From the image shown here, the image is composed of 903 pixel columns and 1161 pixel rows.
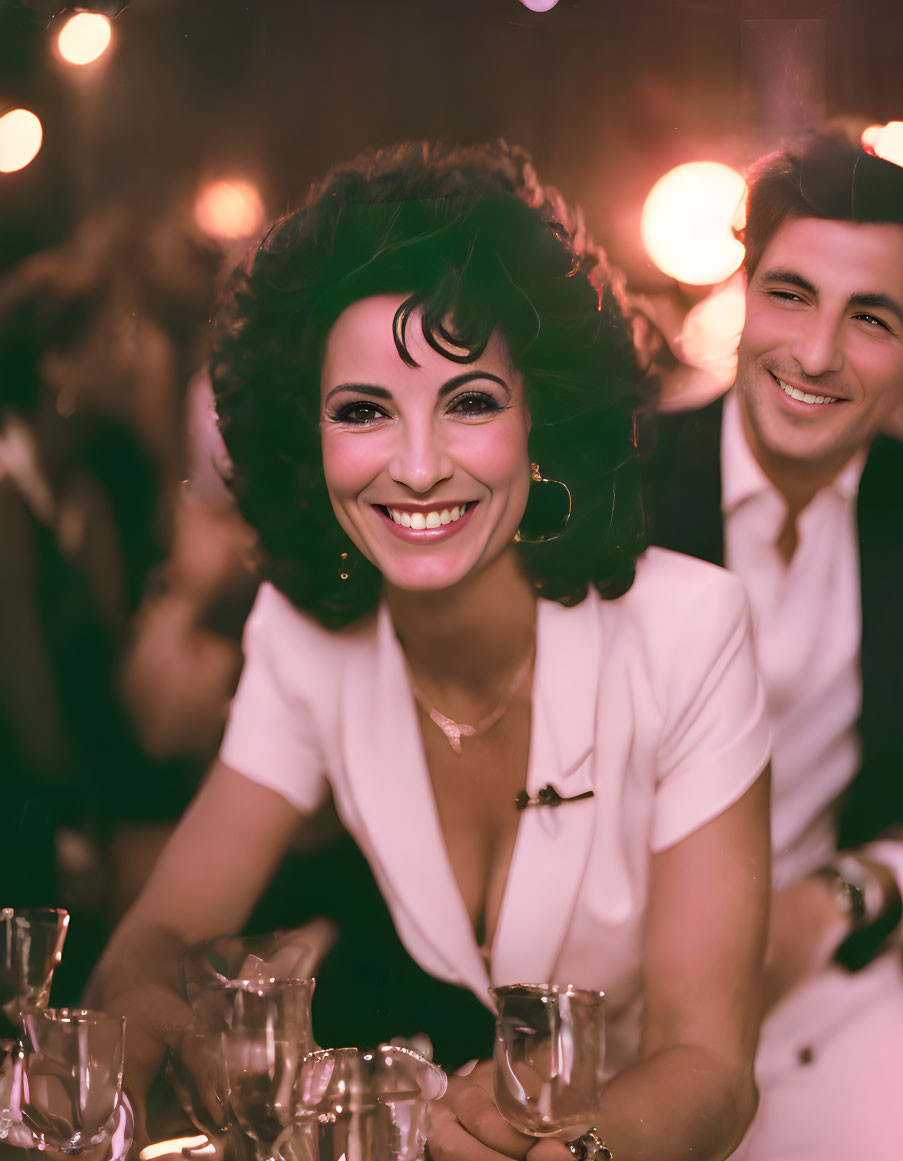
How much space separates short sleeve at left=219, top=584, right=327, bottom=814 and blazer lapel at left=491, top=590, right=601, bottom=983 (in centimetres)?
29

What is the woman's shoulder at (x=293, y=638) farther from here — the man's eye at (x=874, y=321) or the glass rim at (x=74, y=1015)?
the man's eye at (x=874, y=321)

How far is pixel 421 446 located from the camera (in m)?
1.37

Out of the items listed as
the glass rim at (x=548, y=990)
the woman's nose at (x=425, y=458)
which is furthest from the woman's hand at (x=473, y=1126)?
the woman's nose at (x=425, y=458)

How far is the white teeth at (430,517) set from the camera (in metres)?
1.40

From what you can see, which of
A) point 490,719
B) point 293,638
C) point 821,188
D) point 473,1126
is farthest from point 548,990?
point 821,188

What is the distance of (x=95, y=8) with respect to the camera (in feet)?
4.98

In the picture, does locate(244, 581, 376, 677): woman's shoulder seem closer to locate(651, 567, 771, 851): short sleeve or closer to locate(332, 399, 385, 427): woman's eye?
locate(332, 399, 385, 427): woman's eye

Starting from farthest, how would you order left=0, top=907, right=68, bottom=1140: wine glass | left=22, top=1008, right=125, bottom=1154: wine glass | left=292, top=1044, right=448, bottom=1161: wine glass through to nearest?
left=0, top=907, right=68, bottom=1140: wine glass, left=22, top=1008, right=125, bottom=1154: wine glass, left=292, top=1044, right=448, bottom=1161: wine glass

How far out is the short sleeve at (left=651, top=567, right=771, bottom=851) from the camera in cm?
137

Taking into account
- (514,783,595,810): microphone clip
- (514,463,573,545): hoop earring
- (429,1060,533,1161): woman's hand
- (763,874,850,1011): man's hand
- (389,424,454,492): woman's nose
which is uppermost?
(389,424,454,492): woman's nose

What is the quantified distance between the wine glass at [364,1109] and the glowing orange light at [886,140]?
1186mm

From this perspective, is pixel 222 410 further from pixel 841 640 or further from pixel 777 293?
pixel 841 640

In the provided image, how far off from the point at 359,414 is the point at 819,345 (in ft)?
1.81

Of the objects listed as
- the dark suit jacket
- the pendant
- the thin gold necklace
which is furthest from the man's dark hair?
the pendant
